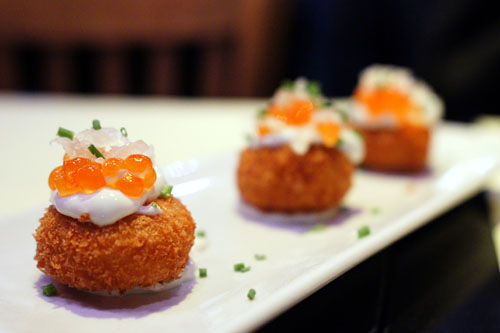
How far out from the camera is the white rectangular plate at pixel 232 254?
1439 mm

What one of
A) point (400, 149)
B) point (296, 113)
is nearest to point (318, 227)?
point (296, 113)

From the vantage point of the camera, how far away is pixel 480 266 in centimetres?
198

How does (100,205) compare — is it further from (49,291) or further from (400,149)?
(400,149)

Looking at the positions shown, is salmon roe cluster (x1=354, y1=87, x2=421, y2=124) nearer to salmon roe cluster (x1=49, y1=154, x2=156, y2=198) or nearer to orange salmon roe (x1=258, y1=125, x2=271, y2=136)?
orange salmon roe (x1=258, y1=125, x2=271, y2=136)

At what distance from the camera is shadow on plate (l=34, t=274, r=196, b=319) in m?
1.51

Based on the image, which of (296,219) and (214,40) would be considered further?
(214,40)

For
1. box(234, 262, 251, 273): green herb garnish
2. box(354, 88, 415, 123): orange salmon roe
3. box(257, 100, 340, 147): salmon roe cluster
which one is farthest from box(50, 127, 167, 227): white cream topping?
box(354, 88, 415, 123): orange salmon roe

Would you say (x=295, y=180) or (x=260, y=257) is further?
(x=295, y=180)

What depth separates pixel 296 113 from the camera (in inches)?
100

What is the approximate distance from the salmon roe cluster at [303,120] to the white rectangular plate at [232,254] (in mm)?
393

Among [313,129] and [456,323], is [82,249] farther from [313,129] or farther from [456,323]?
[313,129]

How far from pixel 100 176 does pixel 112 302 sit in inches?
15.5

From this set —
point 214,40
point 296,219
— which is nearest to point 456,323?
point 296,219

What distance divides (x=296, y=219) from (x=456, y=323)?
102 cm
